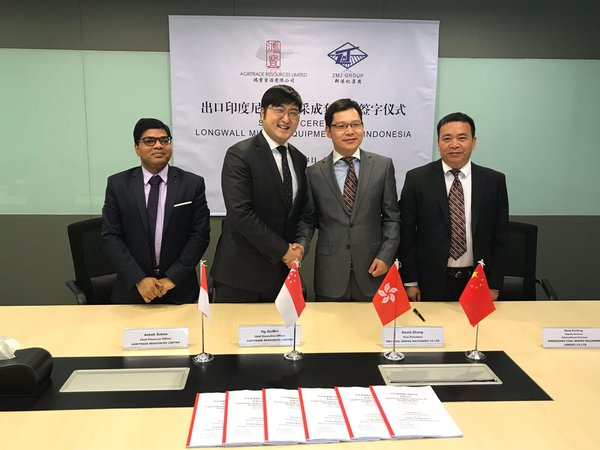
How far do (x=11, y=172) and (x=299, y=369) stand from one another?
10.6 ft

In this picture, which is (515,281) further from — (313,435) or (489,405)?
(313,435)

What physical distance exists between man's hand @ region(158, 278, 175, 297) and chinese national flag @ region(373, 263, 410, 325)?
1.11 metres

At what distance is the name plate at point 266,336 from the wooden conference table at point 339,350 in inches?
1.0

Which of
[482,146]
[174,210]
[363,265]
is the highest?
[482,146]

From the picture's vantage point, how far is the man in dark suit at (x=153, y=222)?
246 centimetres

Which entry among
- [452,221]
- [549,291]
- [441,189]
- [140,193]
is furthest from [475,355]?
[140,193]

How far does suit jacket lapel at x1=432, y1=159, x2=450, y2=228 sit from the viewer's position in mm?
2482

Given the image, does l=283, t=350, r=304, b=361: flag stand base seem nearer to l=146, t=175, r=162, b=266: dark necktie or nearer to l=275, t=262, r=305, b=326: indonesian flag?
l=275, t=262, r=305, b=326: indonesian flag

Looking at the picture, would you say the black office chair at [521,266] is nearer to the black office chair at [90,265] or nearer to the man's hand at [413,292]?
the man's hand at [413,292]

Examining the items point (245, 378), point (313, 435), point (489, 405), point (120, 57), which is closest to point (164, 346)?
point (245, 378)

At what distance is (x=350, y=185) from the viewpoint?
8.34 ft

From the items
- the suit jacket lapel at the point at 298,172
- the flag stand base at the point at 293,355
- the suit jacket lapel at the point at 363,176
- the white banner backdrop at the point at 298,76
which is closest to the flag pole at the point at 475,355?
the flag stand base at the point at 293,355

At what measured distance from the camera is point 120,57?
3.66 m

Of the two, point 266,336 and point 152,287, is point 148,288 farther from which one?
point 266,336
